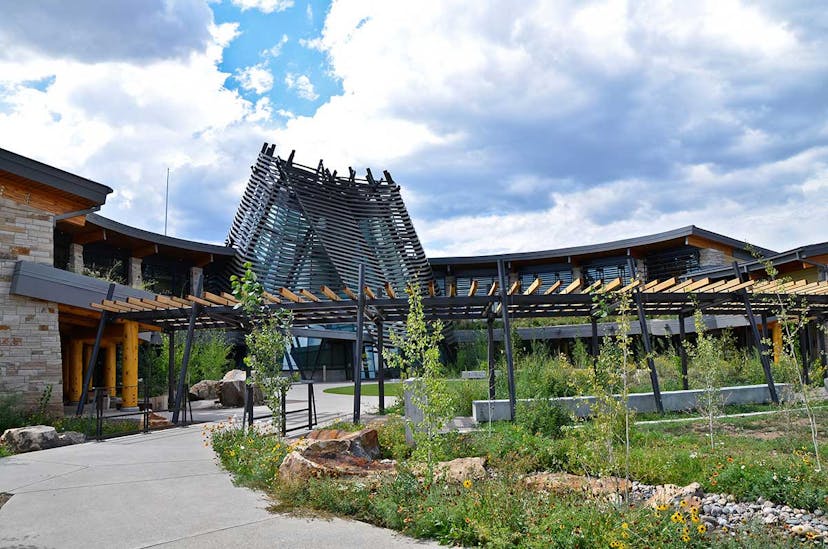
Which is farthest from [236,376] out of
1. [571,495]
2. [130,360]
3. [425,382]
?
[571,495]

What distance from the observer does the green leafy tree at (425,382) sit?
6363 mm

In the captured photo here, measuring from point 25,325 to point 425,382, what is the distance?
36.6 feet

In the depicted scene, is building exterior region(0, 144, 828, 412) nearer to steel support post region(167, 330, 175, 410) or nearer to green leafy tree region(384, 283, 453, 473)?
steel support post region(167, 330, 175, 410)

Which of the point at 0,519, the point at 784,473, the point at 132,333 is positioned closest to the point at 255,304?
the point at 0,519

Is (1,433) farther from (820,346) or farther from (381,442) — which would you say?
(820,346)

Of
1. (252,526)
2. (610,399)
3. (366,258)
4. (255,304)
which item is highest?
(366,258)

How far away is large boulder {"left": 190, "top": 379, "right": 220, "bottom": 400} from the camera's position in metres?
20.4

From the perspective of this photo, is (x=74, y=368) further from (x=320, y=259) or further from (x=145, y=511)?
(x=145, y=511)

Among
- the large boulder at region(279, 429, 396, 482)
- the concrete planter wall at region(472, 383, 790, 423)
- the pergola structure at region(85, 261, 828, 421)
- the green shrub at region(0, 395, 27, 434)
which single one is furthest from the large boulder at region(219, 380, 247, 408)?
the large boulder at region(279, 429, 396, 482)

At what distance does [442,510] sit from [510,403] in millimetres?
6573

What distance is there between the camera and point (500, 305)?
1392cm

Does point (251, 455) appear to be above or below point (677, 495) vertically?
above

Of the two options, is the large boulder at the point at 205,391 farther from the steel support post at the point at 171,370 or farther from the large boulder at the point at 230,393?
the steel support post at the point at 171,370

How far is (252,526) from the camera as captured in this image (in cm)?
548
